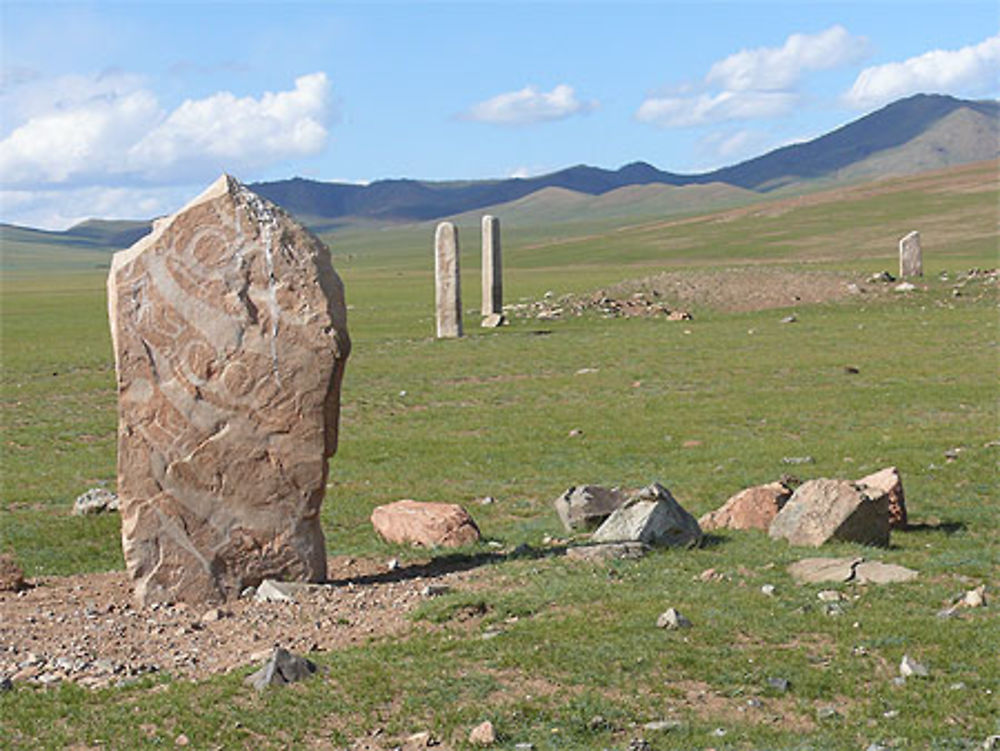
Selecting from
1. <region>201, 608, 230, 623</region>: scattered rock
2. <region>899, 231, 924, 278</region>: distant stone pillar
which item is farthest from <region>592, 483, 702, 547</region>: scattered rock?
<region>899, 231, 924, 278</region>: distant stone pillar

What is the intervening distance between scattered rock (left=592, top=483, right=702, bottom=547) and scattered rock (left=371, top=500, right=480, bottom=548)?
1.82 metres

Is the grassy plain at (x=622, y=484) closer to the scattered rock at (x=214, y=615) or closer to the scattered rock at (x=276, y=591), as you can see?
the scattered rock at (x=276, y=591)

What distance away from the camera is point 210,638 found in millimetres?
12117

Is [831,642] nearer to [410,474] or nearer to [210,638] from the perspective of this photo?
[210,638]

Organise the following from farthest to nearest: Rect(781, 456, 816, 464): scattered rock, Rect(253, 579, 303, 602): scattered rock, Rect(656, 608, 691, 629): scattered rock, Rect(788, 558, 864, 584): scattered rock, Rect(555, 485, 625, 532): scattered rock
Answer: Rect(781, 456, 816, 464): scattered rock
Rect(555, 485, 625, 532): scattered rock
Rect(253, 579, 303, 602): scattered rock
Rect(788, 558, 864, 584): scattered rock
Rect(656, 608, 691, 629): scattered rock

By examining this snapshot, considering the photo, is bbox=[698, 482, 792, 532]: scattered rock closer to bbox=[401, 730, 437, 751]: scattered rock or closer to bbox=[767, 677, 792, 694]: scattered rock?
bbox=[767, 677, 792, 694]: scattered rock

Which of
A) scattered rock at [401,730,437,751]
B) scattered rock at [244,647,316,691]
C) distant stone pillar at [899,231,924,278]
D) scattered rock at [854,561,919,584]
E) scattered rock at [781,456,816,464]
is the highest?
distant stone pillar at [899,231,924,278]

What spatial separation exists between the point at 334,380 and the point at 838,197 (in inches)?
6907

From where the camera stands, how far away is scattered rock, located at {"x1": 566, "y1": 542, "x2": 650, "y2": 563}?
14.1 m

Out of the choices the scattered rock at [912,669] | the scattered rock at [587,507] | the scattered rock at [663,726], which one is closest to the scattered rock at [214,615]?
the scattered rock at [587,507]

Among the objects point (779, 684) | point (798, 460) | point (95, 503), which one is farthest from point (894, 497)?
point (95, 503)

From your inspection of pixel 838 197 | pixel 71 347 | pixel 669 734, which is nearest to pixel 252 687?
pixel 669 734

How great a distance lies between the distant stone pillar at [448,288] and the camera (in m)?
45.8

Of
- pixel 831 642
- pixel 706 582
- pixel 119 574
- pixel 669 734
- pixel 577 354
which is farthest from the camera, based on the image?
pixel 577 354
